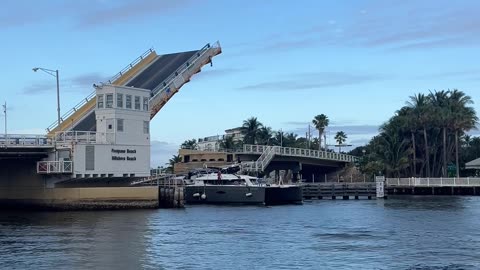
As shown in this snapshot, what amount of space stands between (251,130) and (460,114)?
38.7 metres

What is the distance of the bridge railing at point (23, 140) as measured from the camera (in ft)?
168

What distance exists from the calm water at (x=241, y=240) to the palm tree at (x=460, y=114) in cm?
4361

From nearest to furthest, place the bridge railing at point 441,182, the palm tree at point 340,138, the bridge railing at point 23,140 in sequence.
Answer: the bridge railing at point 23,140, the bridge railing at point 441,182, the palm tree at point 340,138

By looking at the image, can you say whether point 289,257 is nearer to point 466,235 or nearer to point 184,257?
point 184,257

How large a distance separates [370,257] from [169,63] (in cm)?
4463

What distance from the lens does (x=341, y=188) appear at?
80.8 m

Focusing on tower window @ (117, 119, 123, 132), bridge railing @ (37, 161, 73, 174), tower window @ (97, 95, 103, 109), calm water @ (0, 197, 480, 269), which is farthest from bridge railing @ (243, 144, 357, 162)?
bridge railing @ (37, 161, 73, 174)

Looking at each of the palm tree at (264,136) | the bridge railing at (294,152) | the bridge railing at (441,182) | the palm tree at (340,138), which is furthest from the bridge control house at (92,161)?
the palm tree at (340,138)

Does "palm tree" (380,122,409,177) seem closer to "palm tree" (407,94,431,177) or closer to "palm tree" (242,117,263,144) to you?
"palm tree" (407,94,431,177)

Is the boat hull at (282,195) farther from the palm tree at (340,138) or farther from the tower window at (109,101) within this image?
the palm tree at (340,138)

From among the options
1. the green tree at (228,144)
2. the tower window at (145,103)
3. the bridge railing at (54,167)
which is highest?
the tower window at (145,103)

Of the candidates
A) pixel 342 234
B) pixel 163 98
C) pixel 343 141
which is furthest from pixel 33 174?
pixel 343 141

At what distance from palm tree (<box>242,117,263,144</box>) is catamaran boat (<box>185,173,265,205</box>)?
52158 millimetres

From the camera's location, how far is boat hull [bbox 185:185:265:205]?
6556 centimetres
